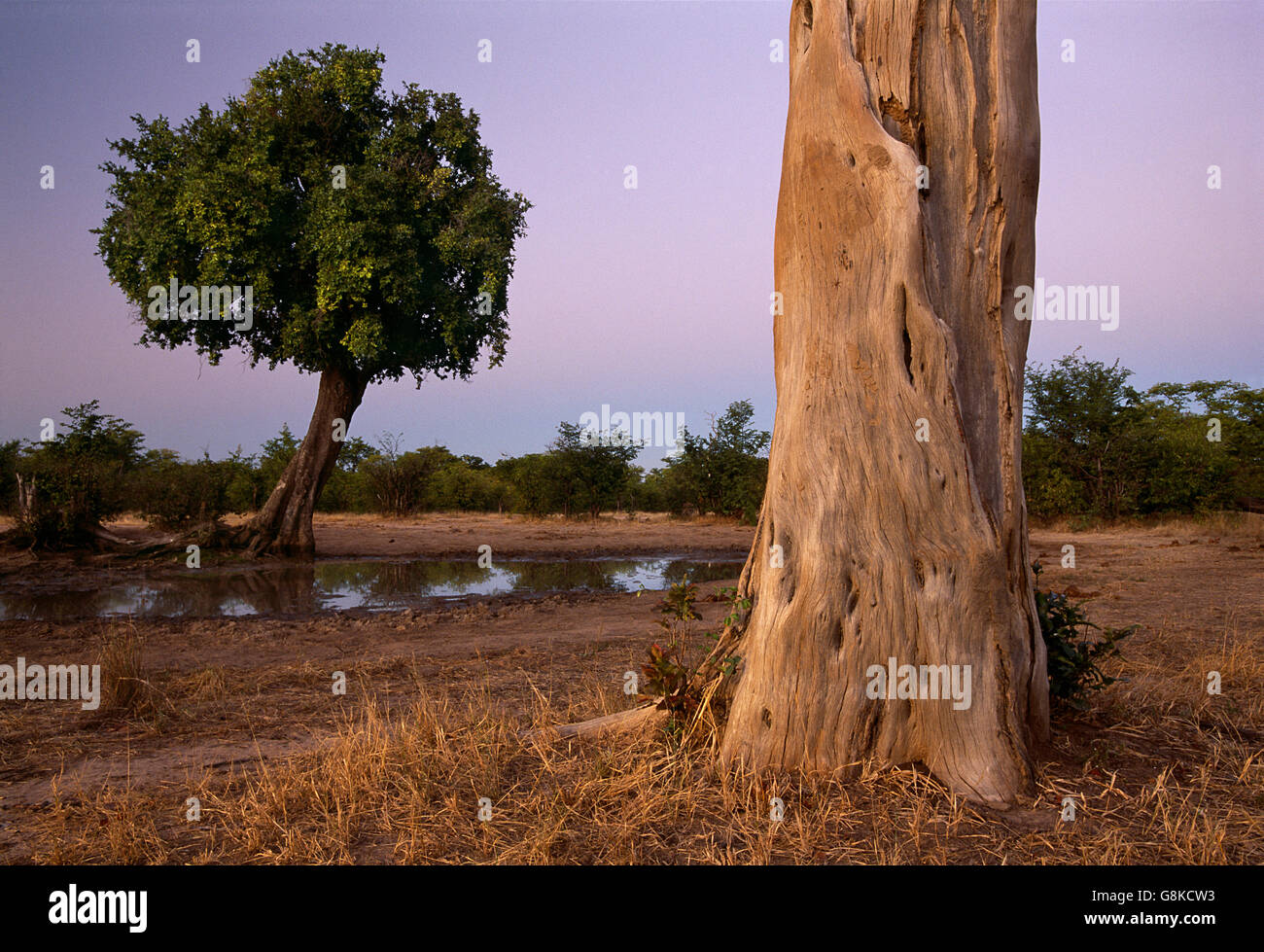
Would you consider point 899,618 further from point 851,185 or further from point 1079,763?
point 851,185

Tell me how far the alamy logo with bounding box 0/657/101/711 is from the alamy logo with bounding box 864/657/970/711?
5.37 metres

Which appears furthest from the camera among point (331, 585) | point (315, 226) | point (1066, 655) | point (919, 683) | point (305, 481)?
point (305, 481)

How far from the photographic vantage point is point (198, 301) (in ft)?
53.0

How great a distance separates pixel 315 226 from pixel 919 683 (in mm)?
15057

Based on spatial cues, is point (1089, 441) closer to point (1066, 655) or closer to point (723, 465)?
point (723, 465)

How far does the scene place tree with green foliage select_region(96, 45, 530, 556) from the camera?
15.4m

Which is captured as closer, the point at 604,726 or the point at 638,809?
the point at 638,809

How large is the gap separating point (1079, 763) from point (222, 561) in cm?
1676

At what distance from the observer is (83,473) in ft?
55.8

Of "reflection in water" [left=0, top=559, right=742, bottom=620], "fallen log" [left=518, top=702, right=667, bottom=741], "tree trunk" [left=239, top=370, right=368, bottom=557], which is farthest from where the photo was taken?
"tree trunk" [left=239, top=370, right=368, bottom=557]

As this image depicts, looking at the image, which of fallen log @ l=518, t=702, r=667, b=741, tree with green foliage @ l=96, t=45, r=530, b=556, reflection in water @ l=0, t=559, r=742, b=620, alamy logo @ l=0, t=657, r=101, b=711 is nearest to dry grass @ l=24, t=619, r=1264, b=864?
fallen log @ l=518, t=702, r=667, b=741

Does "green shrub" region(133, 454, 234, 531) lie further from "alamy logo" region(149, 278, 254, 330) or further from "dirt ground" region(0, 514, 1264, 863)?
"dirt ground" region(0, 514, 1264, 863)

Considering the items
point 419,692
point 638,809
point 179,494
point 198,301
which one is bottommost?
point 419,692

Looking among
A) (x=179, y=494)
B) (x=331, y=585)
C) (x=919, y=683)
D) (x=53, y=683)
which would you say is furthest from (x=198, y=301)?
(x=919, y=683)
